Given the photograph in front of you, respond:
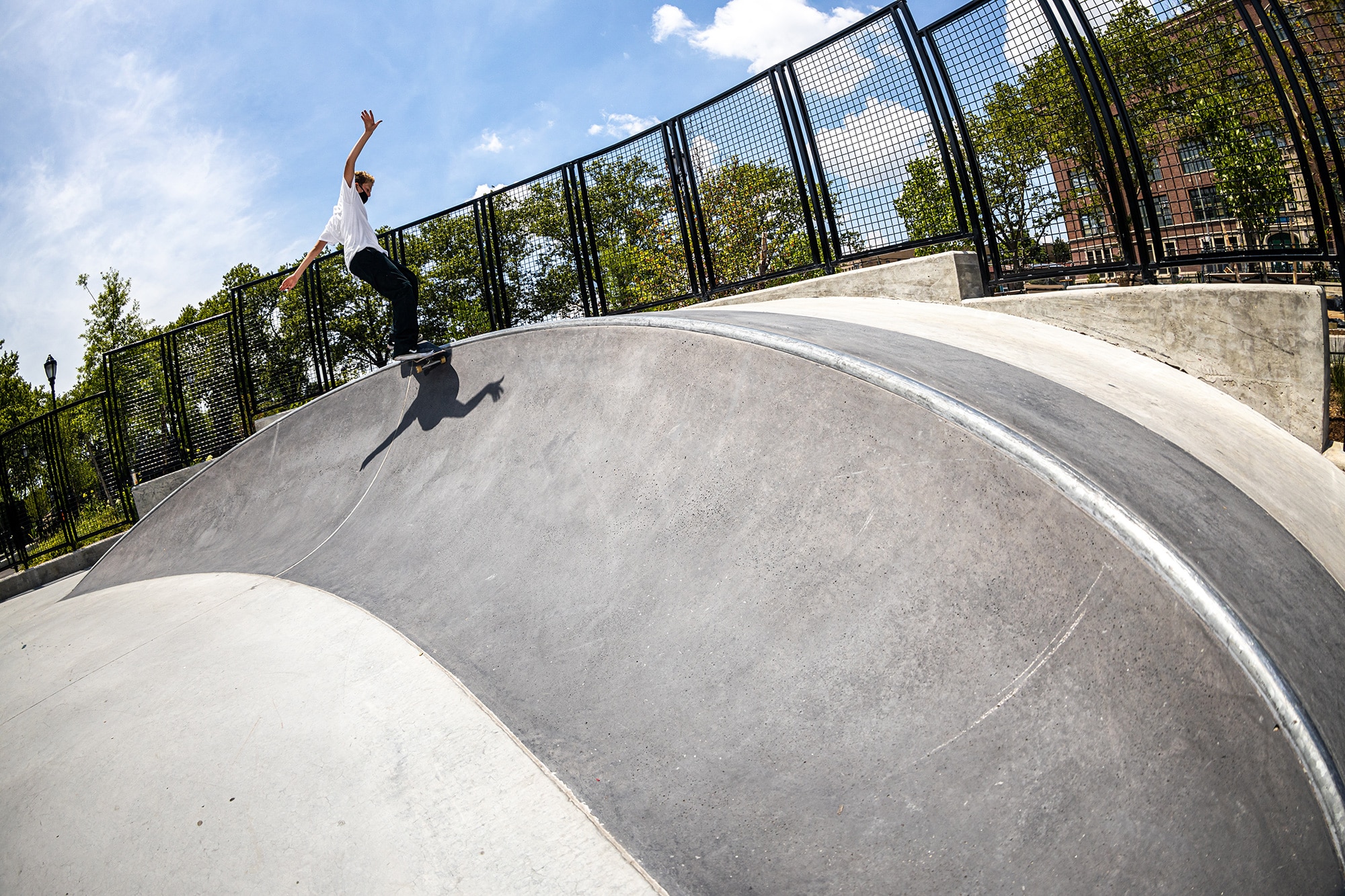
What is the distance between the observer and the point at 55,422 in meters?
12.8

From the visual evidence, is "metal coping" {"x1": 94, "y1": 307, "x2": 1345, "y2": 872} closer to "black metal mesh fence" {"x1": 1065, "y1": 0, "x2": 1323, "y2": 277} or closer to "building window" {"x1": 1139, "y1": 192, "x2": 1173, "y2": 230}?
"black metal mesh fence" {"x1": 1065, "y1": 0, "x2": 1323, "y2": 277}

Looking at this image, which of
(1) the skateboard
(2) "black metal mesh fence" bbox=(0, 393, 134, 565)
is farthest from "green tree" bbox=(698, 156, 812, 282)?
(2) "black metal mesh fence" bbox=(0, 393, 134, 565)

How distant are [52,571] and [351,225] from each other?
424 inches

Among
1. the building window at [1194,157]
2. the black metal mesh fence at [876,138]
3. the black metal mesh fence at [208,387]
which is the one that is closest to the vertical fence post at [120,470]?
the black metal mesh fence at [208,387]

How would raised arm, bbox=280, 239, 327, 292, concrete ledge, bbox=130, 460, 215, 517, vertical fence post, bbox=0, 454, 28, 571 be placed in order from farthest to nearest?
vertical fence post, bbox=0, 454, 28, 571, concrete ledge, bbox=130, 460, 215, 517, raised arm, bbox=280, 239, 327, 292

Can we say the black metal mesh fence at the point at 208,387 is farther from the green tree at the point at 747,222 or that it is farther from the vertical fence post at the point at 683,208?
the green tree at the point at 747,222

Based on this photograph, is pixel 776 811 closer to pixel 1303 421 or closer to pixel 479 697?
pixel 479 697

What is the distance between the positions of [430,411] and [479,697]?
360 cm

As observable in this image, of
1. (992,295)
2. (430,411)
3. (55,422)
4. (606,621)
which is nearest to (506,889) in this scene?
(606,621)

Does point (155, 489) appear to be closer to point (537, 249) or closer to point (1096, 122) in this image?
point (537, 249)

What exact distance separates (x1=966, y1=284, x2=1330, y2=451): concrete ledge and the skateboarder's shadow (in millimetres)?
4877

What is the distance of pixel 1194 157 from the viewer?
4.97 metres

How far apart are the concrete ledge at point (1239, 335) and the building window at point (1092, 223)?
0.74 m

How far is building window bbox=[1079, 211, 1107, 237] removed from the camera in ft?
18.3
